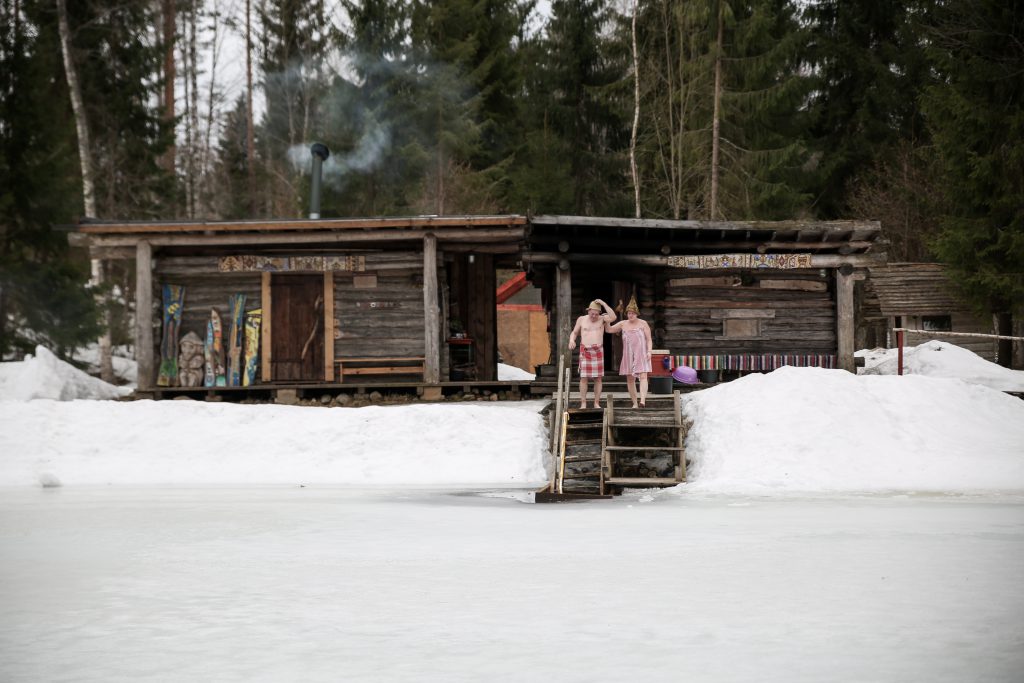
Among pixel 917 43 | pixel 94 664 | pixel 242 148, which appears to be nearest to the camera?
pixel 94 664

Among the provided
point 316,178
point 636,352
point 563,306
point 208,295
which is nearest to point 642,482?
point 636,352

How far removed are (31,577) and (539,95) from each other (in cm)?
4023

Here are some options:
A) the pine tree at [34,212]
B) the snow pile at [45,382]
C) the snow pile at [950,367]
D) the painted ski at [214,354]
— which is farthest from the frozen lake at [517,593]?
the pine tree at [34,212]

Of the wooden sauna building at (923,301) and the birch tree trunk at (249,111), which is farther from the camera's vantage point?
the birch tree trunk at (249,111)

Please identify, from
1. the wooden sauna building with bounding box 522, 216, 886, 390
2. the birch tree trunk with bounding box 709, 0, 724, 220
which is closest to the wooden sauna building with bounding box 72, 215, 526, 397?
the wooden sauna building with bounding box 522, 216, 886, 390

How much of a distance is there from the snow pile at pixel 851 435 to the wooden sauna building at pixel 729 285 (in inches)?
193

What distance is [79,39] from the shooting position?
2914 cm

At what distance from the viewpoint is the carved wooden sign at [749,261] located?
21266 mm

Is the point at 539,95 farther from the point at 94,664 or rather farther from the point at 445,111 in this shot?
the point at 94,664

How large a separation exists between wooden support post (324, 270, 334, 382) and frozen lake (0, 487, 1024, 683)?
9.70 metres

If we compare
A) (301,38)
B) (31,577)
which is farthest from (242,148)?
(31,577)

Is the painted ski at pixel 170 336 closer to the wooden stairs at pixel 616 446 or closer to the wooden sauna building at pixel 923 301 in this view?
the wooden stairs at pixel 616 446

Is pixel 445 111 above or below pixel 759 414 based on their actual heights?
above

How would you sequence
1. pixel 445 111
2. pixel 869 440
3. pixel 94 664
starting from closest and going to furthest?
1. pixel 94 664
2. pixel 869 440
3. pixel 445 111
